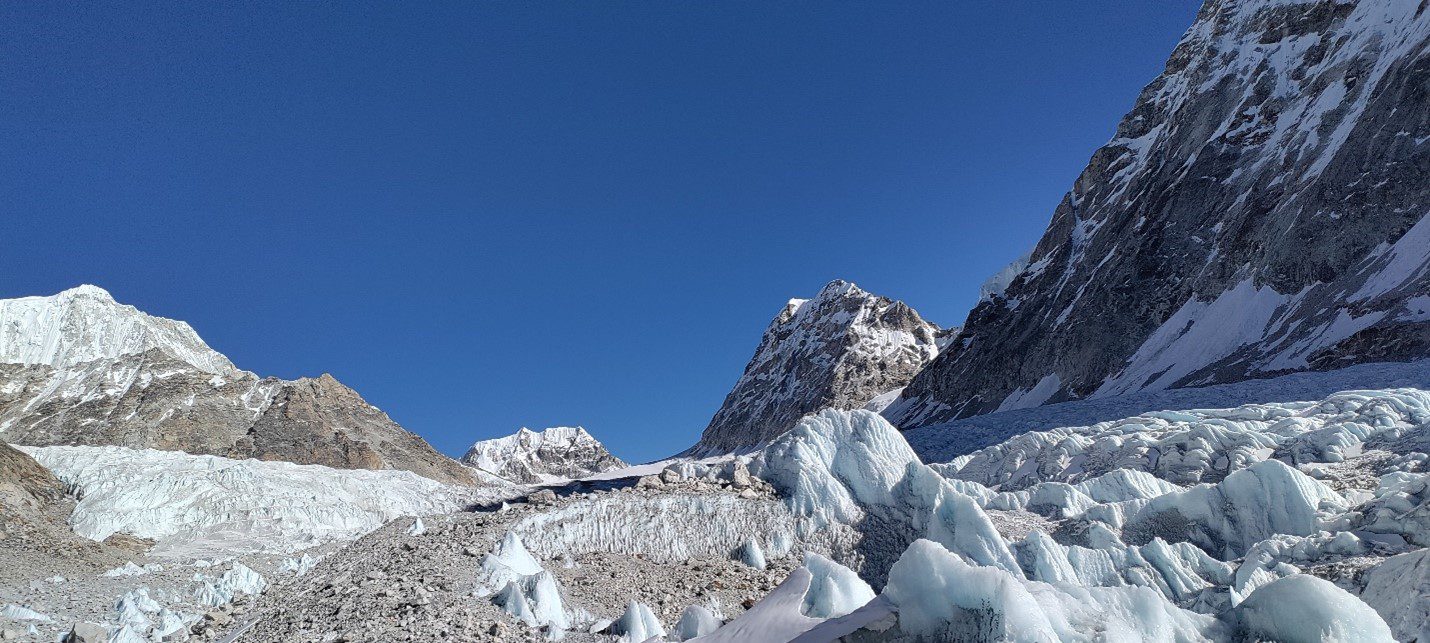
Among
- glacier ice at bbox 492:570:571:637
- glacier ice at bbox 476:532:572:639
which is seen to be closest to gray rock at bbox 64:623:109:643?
glacier ice at bbox 476:532:572:639

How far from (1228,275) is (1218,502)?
66200 mm

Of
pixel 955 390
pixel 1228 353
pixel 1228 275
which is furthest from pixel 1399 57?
pixel 955 390

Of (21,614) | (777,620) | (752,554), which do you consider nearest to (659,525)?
(752,554)

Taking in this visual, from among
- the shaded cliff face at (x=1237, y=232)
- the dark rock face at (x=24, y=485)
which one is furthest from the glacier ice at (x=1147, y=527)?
the shaded cliff face at (x=1237, y=232)

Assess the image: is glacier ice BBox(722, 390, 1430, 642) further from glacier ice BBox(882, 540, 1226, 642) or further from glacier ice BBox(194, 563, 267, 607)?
glacier ice BBox(194, 563, 267, 607)

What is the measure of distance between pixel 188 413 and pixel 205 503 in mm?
36622

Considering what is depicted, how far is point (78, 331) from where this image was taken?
2997 inches

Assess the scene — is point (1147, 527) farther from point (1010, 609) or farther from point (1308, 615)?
→ point (1010, 609)

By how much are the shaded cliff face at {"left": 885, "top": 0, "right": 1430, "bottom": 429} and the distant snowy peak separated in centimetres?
9671

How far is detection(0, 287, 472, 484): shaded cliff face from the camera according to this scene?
53.8 m

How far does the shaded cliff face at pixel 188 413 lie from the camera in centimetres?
5384

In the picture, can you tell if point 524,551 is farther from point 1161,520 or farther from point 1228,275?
point 1228,275

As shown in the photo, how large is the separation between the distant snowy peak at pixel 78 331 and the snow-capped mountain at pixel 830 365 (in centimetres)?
10143

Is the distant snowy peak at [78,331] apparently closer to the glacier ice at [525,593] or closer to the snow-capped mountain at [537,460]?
the glacier ice at [525,593]
